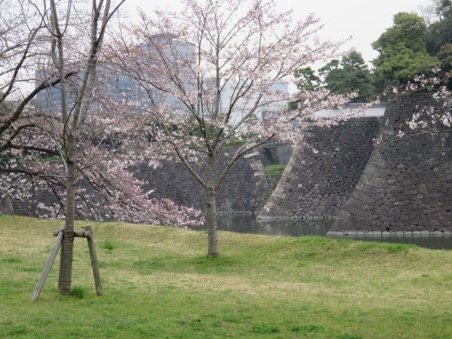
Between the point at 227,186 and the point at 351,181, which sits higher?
the point at 227,186

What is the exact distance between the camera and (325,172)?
30594 millimetres

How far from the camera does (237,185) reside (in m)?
37.9

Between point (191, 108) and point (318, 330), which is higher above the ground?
point (191, 108)

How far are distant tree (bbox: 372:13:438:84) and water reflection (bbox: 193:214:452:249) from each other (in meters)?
5.80

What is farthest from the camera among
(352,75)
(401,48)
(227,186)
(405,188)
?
(227,186)

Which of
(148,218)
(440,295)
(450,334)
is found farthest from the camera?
(148,218)

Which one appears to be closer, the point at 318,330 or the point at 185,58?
the point at 318,330

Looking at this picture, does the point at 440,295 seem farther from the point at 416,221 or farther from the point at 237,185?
the point at 237,185

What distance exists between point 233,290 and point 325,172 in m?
21.6

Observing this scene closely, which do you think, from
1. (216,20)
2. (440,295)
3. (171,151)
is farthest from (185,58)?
(440,295)

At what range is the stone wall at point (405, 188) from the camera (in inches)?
930

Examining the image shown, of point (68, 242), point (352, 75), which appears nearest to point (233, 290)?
point (68, 242)

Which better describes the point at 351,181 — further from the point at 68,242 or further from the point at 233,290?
the point at 68,242

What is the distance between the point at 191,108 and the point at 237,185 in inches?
974
